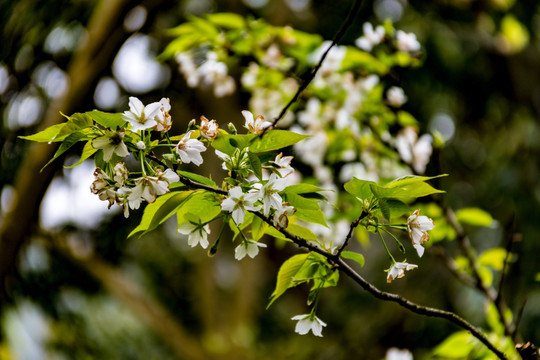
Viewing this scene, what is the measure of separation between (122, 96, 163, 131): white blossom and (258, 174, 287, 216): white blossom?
0.11m

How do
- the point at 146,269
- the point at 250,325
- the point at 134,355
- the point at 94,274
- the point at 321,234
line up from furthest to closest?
the point at 146,269 → the point at 134,355 → the point at 250,325 → the point at 94,274 → the point at 321,234

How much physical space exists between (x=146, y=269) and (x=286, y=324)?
3.43ft

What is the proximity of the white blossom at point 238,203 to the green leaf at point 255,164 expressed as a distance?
21 mm

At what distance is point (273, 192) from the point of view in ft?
1.35

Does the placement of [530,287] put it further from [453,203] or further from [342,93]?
[342,93]

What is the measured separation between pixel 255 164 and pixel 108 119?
0.42ft

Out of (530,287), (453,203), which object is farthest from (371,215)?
(453,203)

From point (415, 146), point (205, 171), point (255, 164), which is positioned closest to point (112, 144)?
point (255, 164)

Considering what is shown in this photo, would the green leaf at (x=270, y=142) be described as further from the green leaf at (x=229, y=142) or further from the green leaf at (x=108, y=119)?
the green leaf at (x=108, y=119)

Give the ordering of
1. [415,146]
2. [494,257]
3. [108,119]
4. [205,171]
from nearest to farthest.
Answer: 1. [108,119]
2. [494,257]
3. [415,146]
4. [205,171]

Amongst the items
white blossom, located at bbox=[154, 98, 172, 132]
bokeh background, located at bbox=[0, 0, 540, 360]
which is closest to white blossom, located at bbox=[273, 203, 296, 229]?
white blossom, located at bbox=[154, 98, 172, 132]

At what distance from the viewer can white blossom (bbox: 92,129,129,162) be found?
0.39m

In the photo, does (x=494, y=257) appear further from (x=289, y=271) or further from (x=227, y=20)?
(x=227, y=20)

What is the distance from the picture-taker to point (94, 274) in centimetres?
234
